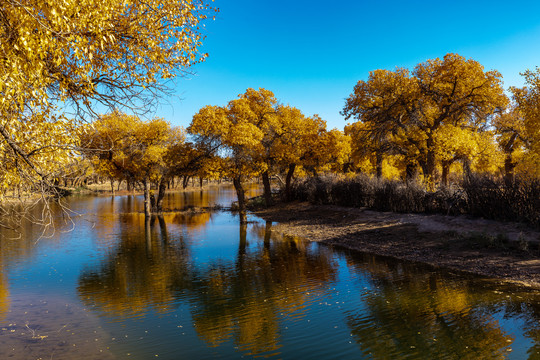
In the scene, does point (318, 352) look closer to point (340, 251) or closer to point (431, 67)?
point (340, 251)

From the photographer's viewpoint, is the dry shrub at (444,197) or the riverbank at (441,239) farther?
the dry shrub at (444,197)

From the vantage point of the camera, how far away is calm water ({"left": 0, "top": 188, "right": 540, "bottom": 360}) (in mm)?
7184

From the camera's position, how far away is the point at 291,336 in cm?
773

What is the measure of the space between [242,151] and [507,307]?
61.4 feet

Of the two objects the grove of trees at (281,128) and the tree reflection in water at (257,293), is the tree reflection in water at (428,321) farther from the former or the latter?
the grove of trees at (281,128)

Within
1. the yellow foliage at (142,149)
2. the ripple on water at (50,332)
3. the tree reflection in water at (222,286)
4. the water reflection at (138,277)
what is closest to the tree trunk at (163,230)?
the water reflection at (138,277)

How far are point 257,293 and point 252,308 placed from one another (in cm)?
125

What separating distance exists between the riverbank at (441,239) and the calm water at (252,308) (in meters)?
1.38

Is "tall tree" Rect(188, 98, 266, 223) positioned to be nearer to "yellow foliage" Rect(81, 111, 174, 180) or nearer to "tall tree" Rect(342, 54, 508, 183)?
"yellow foliage" Rect(81, 111, 174, 180)

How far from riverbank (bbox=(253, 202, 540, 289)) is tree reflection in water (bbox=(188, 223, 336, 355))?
141 inches

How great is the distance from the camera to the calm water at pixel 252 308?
23.6 feet

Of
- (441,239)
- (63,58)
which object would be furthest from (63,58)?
(441,239)

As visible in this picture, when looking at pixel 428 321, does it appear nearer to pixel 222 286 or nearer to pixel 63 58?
pixel 222 286

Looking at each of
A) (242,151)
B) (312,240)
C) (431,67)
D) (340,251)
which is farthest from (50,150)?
(431,67)
